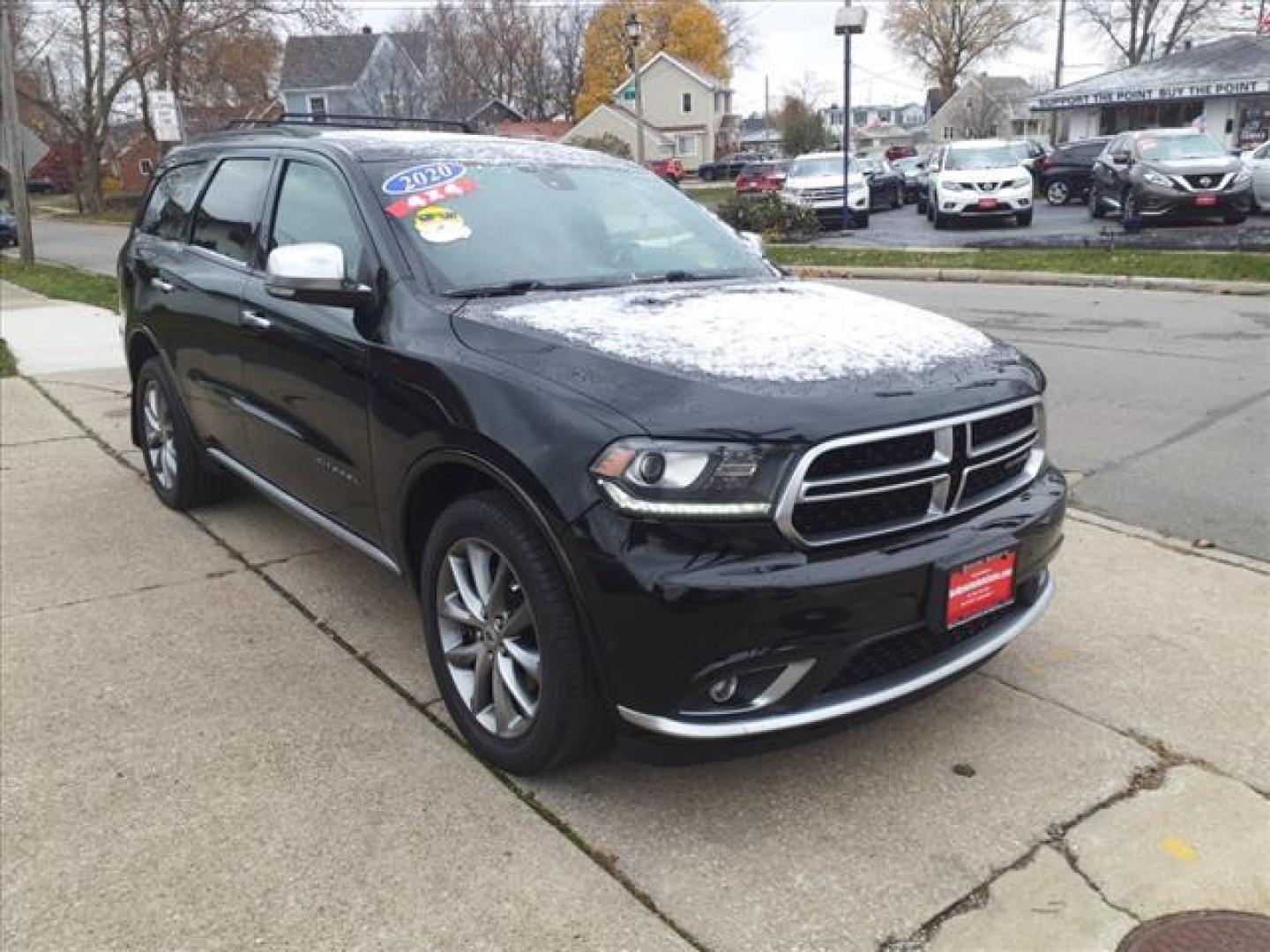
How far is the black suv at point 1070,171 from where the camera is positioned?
2620cm

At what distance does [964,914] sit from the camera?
2.47m

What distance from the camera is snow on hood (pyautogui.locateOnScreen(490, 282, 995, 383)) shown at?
278 centimetres

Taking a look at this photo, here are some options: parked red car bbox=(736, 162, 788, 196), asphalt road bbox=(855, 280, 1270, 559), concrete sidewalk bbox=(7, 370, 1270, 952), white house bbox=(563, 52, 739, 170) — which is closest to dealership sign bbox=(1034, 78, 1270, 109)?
parked red car bbox=(736, 162, 788, 196)

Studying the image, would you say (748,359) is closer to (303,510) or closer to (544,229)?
(544,229)

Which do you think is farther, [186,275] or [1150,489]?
[1150,489]

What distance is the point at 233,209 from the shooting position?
456 centimetres

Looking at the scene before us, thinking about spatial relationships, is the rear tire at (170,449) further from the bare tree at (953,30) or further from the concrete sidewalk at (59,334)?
the bare tree at (953,30)

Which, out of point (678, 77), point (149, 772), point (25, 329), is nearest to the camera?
point (149, 772)

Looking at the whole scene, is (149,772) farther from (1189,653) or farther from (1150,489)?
(1150,489)

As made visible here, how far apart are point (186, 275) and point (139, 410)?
1238 mm

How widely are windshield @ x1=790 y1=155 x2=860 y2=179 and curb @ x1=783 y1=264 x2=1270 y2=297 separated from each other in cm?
888

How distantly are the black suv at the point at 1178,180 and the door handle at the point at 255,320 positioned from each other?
17.0 metres

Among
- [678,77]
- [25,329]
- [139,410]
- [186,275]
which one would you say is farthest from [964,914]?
[678,77]

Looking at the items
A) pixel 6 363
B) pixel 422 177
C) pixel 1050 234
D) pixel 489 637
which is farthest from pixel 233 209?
pixel 1050 234
